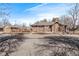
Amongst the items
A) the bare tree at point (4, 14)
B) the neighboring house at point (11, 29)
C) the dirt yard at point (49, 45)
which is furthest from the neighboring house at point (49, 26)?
the bare tree at point (4, 14)

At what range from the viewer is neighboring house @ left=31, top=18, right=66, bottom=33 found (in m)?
2.44

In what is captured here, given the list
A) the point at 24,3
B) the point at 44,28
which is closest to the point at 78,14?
the point at 44,28

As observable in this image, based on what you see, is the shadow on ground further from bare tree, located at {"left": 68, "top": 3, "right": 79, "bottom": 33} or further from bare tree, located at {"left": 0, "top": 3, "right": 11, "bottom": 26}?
bare tree, located at {"left": 0, "top": 3, "right": 11, "bottom": 26}

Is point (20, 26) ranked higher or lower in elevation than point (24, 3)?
lower

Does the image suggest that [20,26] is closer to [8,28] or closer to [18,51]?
[8,28]

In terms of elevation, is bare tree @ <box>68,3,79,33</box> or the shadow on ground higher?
bare tree @ <box>68,3,79,33</box>

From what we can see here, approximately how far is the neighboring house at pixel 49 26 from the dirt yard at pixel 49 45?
0.07m

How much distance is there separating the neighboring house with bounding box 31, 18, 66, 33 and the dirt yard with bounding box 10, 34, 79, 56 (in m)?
0.07

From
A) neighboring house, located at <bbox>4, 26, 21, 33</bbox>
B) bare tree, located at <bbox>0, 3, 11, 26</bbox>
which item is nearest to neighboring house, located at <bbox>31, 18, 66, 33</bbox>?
neighboring house, located at <bbox>4, 26, 21, 33</bbox>

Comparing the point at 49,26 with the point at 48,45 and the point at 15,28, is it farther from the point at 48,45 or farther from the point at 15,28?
the point at 15,28

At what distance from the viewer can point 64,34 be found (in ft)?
8.12

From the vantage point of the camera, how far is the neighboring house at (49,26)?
2444mm

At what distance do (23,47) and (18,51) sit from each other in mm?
85

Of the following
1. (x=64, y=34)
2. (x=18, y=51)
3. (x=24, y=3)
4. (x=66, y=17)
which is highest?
(x=24, y=3)
